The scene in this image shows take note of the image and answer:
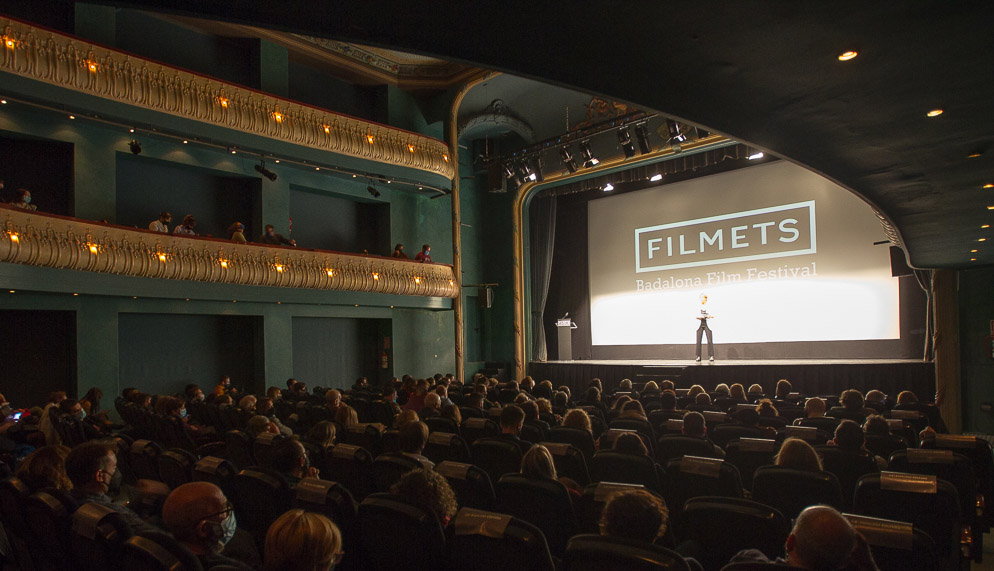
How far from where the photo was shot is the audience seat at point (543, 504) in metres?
2.98

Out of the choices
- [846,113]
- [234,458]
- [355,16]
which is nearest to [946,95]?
[846,113]

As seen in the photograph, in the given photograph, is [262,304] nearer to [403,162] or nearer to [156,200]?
[156,200]

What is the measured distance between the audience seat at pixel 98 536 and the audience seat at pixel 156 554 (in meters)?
0.16

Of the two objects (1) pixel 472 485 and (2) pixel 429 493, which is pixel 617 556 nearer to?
(2) pixel 429 493

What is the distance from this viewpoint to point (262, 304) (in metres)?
14.1

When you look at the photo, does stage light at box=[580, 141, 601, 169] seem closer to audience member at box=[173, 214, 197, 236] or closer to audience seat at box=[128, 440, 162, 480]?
audience member at box=[173, 214, 197, 236]

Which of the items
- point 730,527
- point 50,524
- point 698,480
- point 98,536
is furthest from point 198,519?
point 698,480

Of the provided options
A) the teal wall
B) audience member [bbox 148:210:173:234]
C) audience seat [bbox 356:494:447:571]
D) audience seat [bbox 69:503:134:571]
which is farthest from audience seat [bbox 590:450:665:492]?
audience member [bbox 148:210:173:234]

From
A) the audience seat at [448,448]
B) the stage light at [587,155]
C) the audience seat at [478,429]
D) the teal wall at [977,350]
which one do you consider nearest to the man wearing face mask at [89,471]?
the audience seat at [448,448]

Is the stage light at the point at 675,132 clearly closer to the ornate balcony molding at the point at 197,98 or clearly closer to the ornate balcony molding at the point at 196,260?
the ornate balcony molding at the point at 197,98

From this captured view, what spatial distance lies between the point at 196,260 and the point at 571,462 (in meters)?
10.1

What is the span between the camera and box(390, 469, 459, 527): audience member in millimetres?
2756

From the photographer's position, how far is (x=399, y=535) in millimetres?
2502

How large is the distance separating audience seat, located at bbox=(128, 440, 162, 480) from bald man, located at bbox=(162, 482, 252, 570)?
2.27 m
